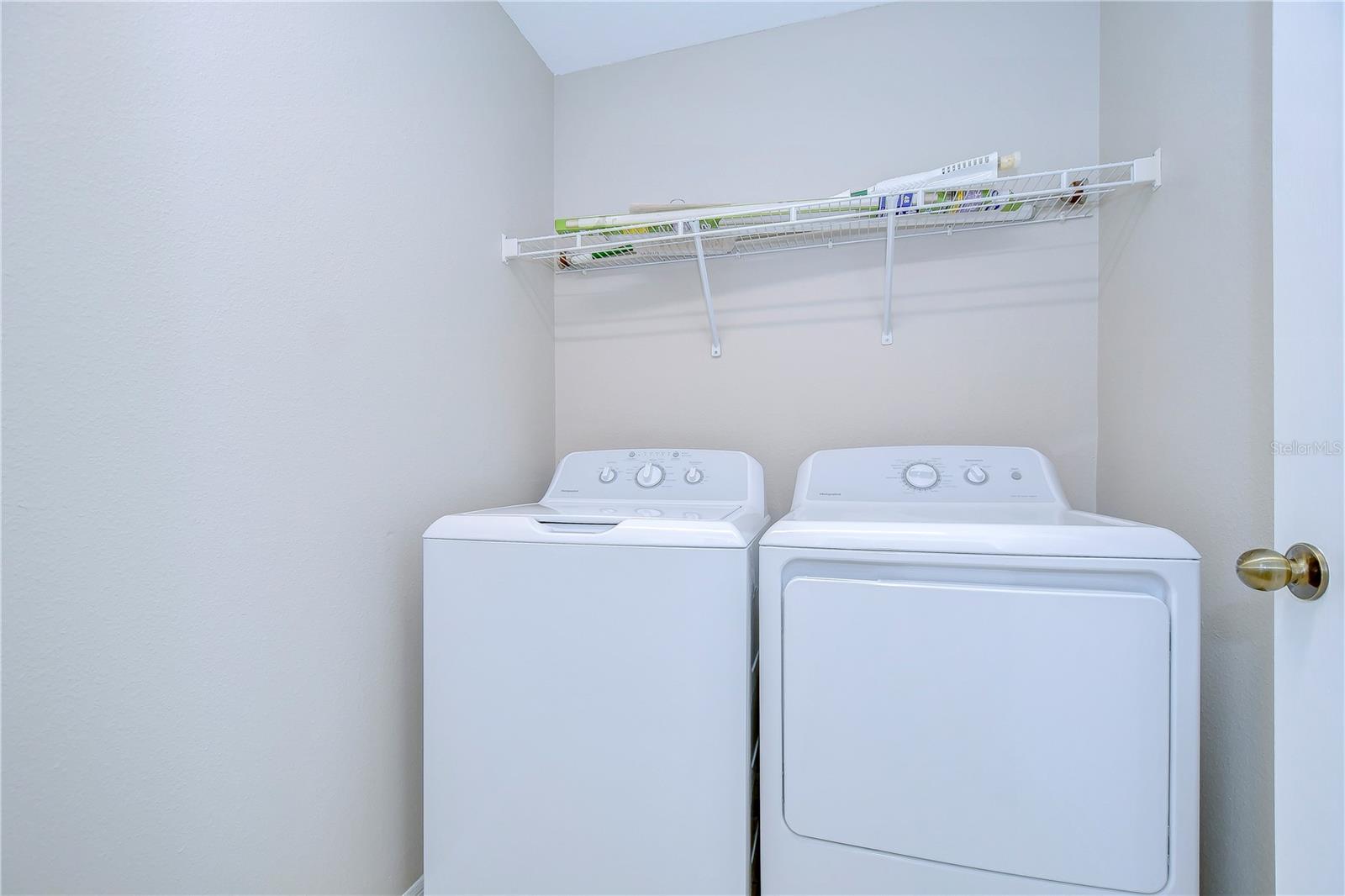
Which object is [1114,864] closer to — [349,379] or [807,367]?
[807,367]

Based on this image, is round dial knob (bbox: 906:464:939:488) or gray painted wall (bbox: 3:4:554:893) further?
round dial knob (bbox: 906:464:939:488)

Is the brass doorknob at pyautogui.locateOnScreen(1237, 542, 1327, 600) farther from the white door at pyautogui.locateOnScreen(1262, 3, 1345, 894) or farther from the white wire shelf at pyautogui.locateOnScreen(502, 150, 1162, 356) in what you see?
the white wire shelf at pyautogui.locateOnScreen(502, 150, 1162, 356)

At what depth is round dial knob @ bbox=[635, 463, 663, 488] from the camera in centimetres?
154

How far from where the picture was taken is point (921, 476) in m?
1.39

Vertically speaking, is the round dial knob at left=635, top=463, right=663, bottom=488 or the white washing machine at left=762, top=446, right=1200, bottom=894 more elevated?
the round dial knob at left=635, top=463, right=663, bottom=488

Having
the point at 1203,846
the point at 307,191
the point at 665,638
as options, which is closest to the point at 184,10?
the point at 307,191

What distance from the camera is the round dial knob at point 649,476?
60.6 inches

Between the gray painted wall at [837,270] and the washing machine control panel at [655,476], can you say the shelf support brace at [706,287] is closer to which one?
the gray painted wall at [837,270]

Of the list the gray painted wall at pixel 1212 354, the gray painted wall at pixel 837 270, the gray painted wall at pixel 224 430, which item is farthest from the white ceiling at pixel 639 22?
the gray painted wall at pixel 1212 354

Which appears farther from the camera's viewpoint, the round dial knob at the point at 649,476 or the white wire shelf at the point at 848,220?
the round dial knob at the point at 649,476

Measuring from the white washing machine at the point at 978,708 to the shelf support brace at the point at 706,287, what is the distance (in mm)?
861

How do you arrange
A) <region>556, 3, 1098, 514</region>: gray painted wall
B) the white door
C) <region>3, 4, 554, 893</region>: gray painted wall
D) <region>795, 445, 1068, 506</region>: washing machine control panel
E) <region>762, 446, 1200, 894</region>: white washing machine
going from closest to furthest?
1. the white door
2. <region>3, 4, 554, 893</region>: gray painted wall
3. <region>762, 446, 1200, 894</region>: white washing machine
4. <region>795, 445, 1068, 506</region>: washing machine control panel
5. <region>556, 3, 1098, 514</region>: gray painted wall

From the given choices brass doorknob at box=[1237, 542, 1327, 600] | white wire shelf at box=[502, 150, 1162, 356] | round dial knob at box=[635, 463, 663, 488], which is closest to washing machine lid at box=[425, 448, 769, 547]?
round dial knob at box=[635, 463, 663, 488]

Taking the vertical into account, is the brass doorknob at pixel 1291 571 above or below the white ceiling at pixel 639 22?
below
